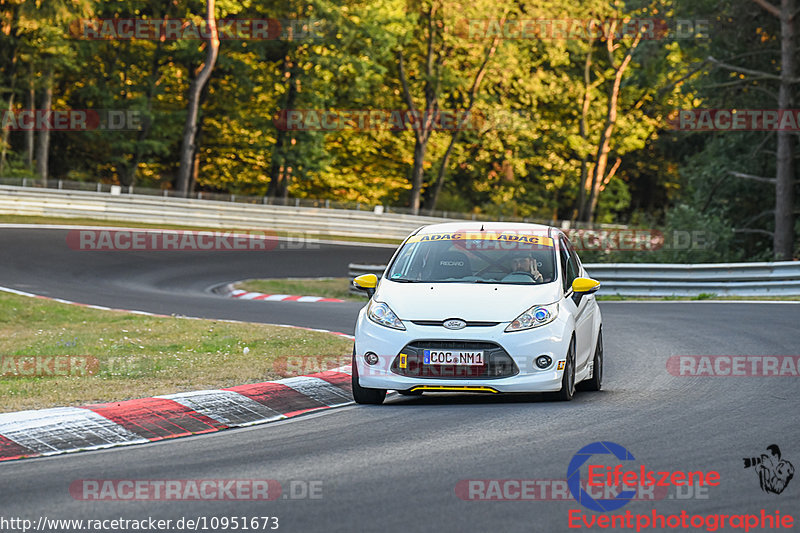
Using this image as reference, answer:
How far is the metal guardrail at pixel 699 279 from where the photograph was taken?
22344mm

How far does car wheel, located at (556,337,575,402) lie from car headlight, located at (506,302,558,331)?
1.02ft

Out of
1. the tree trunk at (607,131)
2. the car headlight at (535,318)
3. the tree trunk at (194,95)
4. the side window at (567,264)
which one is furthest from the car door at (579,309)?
the tree trunk at (607,131)

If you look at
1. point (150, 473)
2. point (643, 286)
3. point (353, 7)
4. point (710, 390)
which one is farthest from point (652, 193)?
point (150, 473)

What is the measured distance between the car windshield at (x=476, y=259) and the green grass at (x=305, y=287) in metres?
14.7

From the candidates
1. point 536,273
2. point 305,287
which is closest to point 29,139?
point 305,287

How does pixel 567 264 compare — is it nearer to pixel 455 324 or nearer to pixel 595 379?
pixel 595 379

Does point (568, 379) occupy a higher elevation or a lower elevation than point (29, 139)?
lower

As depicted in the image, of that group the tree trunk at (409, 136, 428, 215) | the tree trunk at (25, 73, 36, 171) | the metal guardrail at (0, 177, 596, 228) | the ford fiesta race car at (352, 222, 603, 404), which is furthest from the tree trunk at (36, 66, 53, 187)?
the ford fiesta race car at (352, 222, 603, 404)

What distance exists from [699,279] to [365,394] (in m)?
15.5

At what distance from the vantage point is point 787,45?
29891mm

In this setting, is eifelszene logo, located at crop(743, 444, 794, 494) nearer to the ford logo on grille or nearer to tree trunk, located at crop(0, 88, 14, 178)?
the ford logo on grille

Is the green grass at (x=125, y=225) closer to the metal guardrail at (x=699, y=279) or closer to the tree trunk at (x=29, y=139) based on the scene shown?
the tree trunk at (x=29, y=139)

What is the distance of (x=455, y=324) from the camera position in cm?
943

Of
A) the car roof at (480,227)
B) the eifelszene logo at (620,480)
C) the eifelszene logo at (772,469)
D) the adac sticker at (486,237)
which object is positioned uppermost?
the car roof at (480,227)
